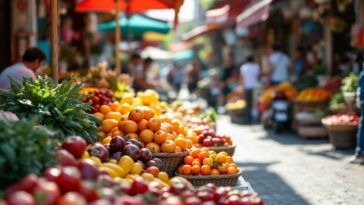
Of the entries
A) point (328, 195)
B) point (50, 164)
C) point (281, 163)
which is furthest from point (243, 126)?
point (50, 164)

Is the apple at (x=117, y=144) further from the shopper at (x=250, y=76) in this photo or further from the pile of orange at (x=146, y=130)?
the shopper at (x=250, y=76)

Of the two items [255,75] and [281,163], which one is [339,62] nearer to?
[255,75]

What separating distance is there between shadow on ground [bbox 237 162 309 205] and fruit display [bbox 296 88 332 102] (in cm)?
388

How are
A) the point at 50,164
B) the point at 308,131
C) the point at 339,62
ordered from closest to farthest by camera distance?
the point at 50,164 < the point at 308,131 < the point at 339,62

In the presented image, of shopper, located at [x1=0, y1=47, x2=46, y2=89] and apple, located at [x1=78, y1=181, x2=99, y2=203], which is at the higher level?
shopper, located at [x1=0, y1=47, x2=46, y2=89]

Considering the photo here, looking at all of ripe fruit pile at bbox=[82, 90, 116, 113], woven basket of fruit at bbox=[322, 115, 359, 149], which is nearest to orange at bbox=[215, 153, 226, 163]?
ripe fruit pile at bbox=[82, 90, 116, 113]

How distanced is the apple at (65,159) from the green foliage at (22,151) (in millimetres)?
43

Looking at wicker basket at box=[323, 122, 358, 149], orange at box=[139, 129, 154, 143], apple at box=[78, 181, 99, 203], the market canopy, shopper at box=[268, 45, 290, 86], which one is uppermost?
the market canopy

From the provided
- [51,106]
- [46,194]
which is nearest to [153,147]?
[51,106]

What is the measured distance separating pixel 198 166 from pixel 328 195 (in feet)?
8.25

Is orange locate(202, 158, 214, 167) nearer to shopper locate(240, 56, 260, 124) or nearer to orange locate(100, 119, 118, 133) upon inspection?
orange locate(100, 119, 118, 133)

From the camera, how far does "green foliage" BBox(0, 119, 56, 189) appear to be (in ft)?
11.7

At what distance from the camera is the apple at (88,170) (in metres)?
3.62

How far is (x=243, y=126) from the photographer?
18047 mm
